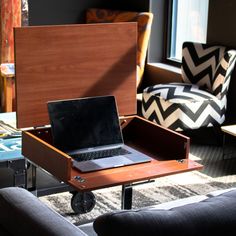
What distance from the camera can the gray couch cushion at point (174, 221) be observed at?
1616 mm

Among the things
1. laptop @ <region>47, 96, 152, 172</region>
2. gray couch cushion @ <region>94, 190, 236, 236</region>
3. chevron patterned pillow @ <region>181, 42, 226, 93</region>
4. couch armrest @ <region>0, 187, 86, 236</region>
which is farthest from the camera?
chevron patterned pillow @ <region>181, 42, 226, 93</region>

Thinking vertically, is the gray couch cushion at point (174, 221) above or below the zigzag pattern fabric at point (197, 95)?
above

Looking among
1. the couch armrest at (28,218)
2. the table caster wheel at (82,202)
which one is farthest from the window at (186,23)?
the couch armrest at (28,218)

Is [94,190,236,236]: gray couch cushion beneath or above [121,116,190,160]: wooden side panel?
above

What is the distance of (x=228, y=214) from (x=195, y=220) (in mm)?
115

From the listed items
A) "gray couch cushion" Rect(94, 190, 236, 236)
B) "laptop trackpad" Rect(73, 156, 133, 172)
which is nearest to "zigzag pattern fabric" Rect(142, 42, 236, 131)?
"laptop trackpad" Rect(73, 156, 133, 172)

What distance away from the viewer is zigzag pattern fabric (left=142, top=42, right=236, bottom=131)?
4.96 metres

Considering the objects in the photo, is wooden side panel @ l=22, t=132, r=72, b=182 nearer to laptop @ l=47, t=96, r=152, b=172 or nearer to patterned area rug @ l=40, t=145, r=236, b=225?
laptop @ l=47, t=96, r=152, b=172

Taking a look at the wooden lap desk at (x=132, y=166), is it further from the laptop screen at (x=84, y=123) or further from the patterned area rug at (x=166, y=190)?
the patterned area rug at (x=166, y=190)

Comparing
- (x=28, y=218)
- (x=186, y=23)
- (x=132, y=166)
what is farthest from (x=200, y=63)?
(x=28, y=218)

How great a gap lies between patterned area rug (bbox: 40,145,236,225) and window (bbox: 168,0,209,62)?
1664mm

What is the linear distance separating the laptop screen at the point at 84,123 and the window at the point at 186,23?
129 inches

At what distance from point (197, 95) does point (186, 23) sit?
1.39 m

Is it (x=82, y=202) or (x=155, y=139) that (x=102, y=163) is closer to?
(x=155, y=139)
